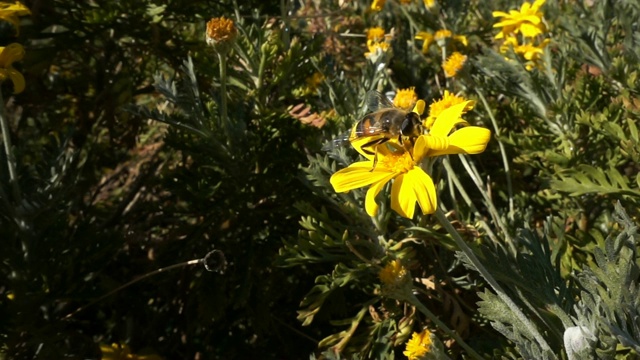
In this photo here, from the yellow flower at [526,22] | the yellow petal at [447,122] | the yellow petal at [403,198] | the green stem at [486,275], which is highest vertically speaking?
the yellow petal at [447,122]

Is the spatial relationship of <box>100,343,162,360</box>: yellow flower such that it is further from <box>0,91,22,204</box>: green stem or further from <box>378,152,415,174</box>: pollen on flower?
<box>378,152,415,174</box>: pollen on flower

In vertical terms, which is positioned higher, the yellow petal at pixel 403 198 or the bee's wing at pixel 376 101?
the yellow petal at pixel 403 198

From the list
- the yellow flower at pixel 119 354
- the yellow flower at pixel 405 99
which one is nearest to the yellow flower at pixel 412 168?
the yellow flower at pixel 405 99

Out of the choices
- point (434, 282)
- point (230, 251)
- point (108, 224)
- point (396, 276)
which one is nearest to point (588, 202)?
point (434, 282)

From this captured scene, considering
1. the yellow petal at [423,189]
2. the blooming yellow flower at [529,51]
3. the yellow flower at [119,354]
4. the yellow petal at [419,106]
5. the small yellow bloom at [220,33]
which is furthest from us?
the blooming yellow flower at [529,51]

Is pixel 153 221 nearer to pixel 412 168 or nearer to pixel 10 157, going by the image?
pixel 10 157

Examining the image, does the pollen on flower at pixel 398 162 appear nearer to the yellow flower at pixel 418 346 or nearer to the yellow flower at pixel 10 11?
the yellow flower at pixel 418 346

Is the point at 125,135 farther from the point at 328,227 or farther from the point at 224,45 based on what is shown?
the point at 328,227

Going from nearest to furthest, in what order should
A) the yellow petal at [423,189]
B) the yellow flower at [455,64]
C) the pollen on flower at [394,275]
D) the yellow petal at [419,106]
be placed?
the yellow petal at [423,189] → the yellow petal at [419,106] → the pollen on flower at [394,275] → the yellow flower at [455,64]

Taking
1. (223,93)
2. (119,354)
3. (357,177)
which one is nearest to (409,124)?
(357,177)
